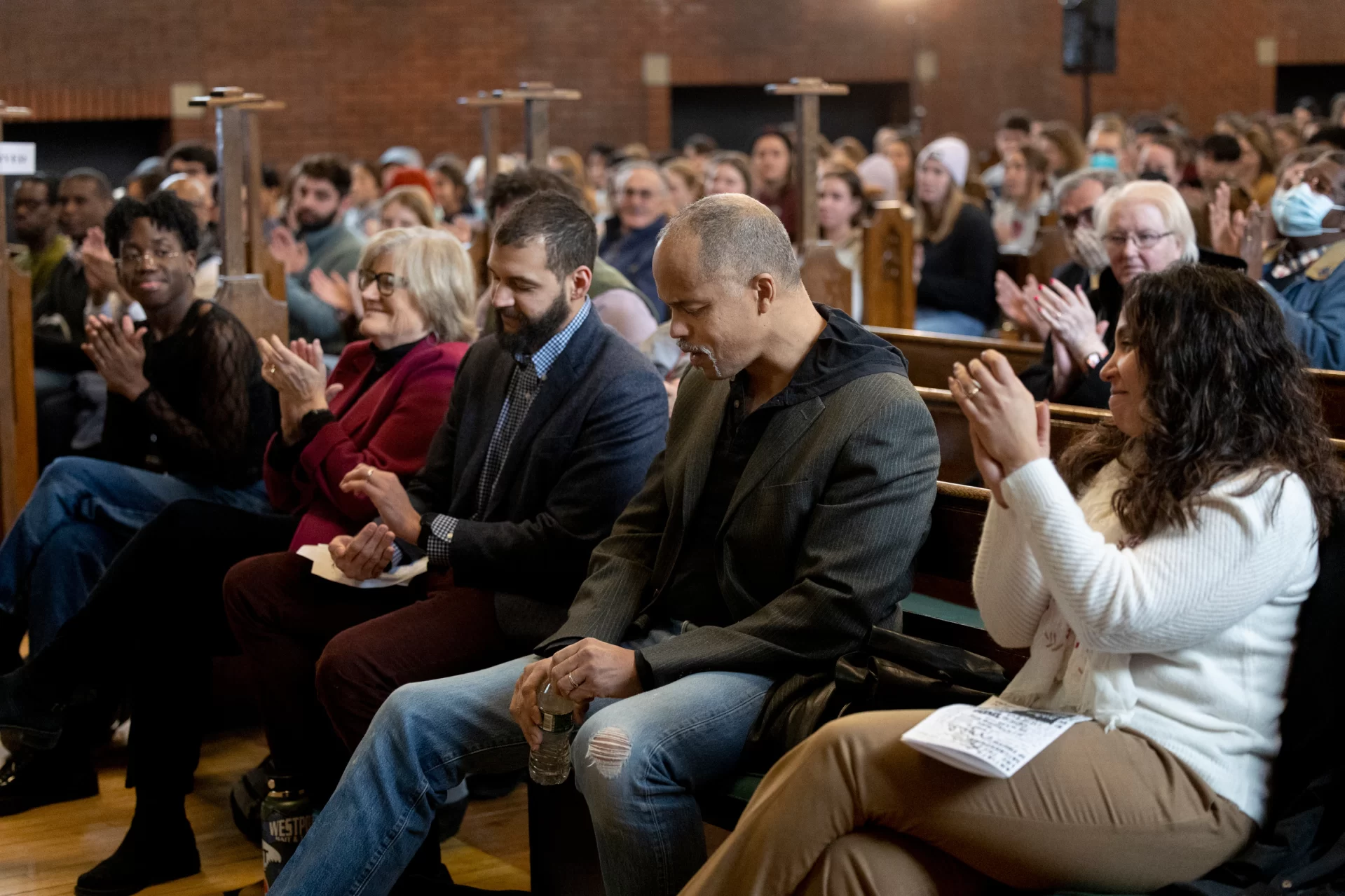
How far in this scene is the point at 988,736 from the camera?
5.97ft

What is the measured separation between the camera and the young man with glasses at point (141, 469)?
3494mm

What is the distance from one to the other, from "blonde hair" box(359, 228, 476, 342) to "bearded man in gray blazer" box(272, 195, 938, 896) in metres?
0.96

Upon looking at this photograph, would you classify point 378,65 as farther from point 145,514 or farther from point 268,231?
point 145,514

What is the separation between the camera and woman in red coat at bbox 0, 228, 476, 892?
296 cm

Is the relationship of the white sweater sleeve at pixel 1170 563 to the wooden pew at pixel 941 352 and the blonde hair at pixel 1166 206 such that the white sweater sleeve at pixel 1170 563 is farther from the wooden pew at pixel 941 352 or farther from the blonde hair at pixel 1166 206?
the wooden pew at pixel 941 352

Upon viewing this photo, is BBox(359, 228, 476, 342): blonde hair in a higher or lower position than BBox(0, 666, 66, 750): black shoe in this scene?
higher

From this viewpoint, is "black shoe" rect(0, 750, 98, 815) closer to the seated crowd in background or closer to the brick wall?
the seated crowd in background

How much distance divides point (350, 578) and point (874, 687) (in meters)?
1.17

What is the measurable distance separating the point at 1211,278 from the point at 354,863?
1.44 m

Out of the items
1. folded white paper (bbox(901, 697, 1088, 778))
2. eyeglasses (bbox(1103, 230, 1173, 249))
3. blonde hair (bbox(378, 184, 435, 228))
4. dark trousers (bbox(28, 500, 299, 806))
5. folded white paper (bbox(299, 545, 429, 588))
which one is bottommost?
dark trousers (bbox(28, 500, 299, 806))

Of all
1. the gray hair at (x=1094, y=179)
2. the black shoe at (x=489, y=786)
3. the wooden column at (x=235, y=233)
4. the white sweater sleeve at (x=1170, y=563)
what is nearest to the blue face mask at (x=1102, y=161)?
the gray hair at (x=1094, y=179)

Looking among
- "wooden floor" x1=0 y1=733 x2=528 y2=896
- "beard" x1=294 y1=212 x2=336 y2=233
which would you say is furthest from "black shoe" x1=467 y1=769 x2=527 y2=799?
"beard" x1=294 y1=212 x2=336 y2=233

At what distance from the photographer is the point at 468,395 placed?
116 inches

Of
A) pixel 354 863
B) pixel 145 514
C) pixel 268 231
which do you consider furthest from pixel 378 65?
pixel 354 863
